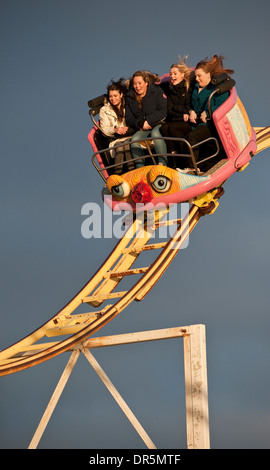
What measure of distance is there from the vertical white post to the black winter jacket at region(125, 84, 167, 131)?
8.59 feet

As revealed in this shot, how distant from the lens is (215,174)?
8.66m

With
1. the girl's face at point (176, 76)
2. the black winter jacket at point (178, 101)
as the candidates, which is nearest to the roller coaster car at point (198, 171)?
the black winter jacket at point (178, 101)

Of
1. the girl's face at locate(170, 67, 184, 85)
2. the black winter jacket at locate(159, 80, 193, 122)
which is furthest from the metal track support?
the girl's face at locate(170, 67, 184, 85)

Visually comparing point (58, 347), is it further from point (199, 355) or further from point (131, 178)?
point (131, 178)

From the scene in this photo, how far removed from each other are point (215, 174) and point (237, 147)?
420mm

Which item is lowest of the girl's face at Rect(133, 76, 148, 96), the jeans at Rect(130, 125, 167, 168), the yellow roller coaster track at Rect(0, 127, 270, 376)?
the yellow roller coaster track at Rect(0, 127, 270, 376)

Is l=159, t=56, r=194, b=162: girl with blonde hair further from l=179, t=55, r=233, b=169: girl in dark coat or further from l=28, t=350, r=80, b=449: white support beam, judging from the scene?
l=28, t=350, r=80, b=449: white support beam

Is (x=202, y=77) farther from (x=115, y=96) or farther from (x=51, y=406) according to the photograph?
(x=51, y=406)

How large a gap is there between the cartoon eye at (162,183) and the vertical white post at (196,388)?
5.89 feet

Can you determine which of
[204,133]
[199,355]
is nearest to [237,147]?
[204,133]

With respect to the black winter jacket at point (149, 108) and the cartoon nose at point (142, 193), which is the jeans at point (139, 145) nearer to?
the black winter jacket at point (149, 108)

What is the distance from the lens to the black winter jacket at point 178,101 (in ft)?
29.7

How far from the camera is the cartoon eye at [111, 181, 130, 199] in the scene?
8.93m

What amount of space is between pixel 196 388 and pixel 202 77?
3273mm
